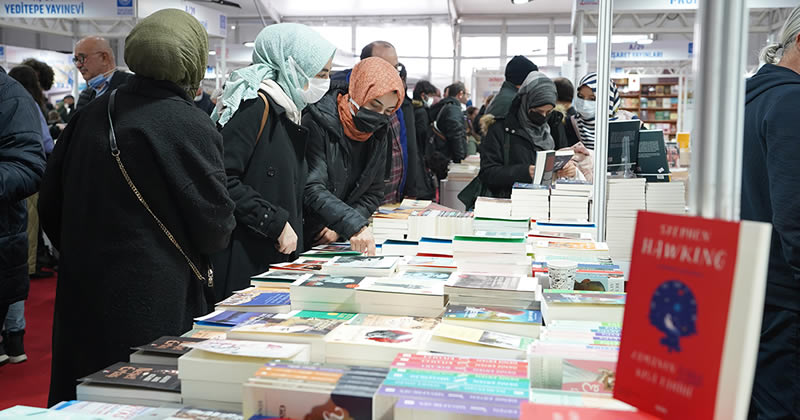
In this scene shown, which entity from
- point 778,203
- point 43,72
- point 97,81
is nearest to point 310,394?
point 778,203

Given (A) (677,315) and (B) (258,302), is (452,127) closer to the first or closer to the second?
(B) (258,302)

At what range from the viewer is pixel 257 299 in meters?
1.63

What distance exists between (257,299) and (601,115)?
1.72 meters

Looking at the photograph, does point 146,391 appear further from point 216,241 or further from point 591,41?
point 591,41

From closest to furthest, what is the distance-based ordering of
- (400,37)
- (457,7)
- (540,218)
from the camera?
(540,218), (457,7), (400,37)

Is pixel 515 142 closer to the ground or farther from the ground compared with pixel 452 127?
closer to the ground

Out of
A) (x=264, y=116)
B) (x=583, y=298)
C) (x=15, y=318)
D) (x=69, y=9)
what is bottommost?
(x=15, y=318)

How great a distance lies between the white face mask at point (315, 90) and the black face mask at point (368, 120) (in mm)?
169

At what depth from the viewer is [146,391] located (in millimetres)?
1114

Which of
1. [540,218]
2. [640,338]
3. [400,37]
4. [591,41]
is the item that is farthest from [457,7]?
[640,338]

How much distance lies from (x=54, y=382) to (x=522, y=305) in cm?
133

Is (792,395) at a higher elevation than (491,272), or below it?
below

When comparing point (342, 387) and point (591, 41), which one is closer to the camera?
point (342, 387)

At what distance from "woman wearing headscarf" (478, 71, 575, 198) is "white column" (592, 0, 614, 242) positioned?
2.62 feet
